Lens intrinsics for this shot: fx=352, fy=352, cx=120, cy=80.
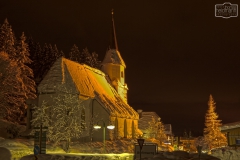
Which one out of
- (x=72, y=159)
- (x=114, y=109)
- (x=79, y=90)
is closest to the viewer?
(x=72, y=159)

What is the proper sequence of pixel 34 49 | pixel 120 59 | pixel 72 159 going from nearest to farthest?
pixel 72 159, pixel 120 59, pixel 34 49

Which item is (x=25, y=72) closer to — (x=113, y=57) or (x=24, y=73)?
(x=24, y=73)

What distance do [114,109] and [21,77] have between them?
1481cm

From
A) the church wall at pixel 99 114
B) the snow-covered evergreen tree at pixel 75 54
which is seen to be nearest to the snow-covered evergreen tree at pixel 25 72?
the church wall at pixel 99 114

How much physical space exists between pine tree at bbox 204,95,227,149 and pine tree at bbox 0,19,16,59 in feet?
111

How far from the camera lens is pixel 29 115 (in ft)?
136

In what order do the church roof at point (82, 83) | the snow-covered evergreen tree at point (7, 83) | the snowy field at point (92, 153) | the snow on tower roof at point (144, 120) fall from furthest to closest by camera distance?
the snow on tower roof at point (144, 120)
the snow-covered evergreen tree at point (7, 83)
the church roof at point (82, 83)
the snowy field at point (92, 153)

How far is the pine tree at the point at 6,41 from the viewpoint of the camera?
51.3 meters

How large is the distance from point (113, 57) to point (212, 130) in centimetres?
2086

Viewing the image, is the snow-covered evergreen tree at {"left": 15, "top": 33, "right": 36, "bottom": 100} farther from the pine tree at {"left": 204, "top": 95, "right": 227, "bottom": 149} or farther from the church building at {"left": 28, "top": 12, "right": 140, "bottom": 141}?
the pine tree at {"left": 204, "top": 95, "right": 227, "bottom": 149}

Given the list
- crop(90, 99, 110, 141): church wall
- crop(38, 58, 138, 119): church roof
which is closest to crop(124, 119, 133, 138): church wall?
crop(38, 58, 138, 119): church roof

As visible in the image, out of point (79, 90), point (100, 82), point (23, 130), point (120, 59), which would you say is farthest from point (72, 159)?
point (120, 59)

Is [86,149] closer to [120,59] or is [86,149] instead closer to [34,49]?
[120,59]

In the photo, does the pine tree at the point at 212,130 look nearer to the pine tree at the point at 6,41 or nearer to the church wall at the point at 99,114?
the church wall at the point at 99,114
